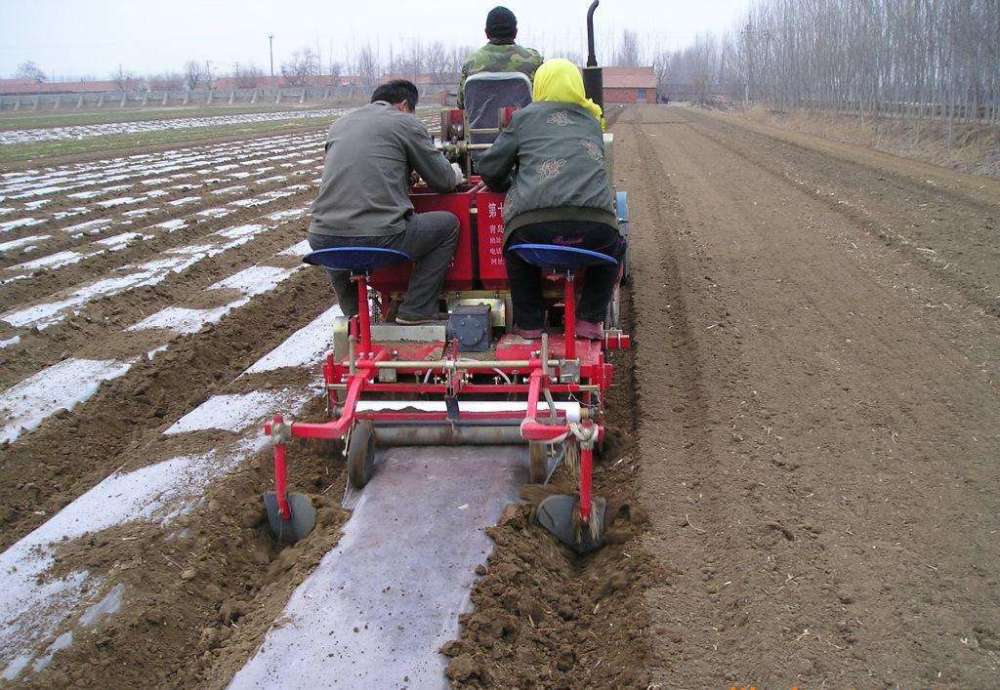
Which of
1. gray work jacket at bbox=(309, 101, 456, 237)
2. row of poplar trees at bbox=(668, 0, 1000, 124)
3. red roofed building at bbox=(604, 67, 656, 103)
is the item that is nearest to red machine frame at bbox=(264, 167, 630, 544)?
gray work jacket at bbox=(309, 101, 456, 237)

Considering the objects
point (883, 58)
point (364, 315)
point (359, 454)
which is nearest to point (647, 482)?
point (359, 454)

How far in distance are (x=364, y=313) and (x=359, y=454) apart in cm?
85

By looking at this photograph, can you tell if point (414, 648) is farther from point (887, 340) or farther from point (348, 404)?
point (887, 340)

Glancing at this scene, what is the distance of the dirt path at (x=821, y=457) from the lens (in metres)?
3.57

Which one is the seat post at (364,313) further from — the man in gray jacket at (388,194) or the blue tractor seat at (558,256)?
the blue tractor seat at (558,256)

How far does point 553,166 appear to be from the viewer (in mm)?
5121

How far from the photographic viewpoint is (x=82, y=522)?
499 centimetres

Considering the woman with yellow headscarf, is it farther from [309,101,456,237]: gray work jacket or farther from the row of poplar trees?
the row of poplar trees

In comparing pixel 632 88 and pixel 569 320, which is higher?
pixel 632 88

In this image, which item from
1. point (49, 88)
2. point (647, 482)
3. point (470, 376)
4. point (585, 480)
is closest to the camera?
point (585, 480)

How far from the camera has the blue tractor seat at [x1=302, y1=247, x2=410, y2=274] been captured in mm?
4855

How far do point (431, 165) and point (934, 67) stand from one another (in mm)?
25498

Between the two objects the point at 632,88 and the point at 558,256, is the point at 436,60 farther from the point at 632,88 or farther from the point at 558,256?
the point at 558,256

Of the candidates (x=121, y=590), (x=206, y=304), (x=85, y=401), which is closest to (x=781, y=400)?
(x=121, y=590)
